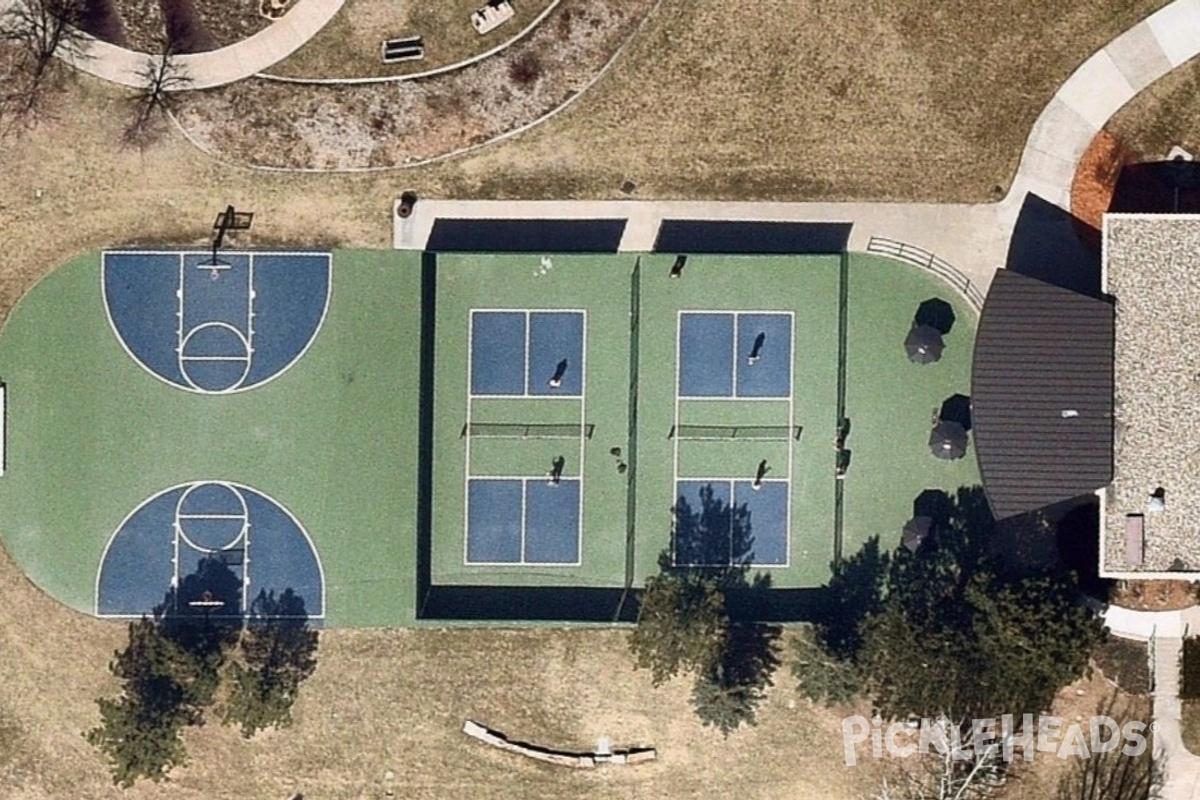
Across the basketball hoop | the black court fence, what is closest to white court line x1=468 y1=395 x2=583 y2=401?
the basketball hoop

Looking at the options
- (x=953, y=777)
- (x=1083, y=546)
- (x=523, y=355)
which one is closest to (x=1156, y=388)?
(x=1083, y=546)

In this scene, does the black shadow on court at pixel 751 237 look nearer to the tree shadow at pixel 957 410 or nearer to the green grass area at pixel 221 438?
the tree shadow at pixel 957 410

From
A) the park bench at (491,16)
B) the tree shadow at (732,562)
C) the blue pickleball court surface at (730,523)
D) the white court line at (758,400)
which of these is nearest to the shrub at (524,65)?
the park bench at (491,16)

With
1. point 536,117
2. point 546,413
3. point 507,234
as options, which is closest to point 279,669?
point 546,413

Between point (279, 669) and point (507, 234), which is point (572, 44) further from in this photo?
point (279, 669)

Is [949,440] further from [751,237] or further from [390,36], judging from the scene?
[390,36]

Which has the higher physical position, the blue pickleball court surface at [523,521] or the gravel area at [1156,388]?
the gravel area at [1156,388]

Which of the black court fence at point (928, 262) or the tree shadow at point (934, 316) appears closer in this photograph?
the tree shadow at point (934, 316)
